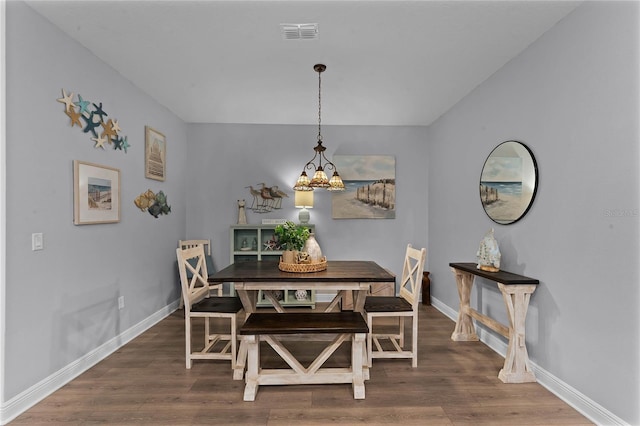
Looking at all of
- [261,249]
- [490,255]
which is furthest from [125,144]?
[490,255]

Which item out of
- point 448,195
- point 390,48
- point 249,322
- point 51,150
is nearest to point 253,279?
point 249,322

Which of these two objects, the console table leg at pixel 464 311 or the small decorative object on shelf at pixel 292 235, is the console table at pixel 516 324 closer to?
the console table leg at pixel 464 311

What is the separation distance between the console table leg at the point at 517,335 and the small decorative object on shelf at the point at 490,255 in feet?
1.07

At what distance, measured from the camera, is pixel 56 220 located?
2453 millimetres

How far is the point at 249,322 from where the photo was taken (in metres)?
2.47

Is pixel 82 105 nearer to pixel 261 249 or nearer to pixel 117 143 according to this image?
pixel 117 143

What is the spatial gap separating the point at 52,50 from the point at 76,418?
2416 mm

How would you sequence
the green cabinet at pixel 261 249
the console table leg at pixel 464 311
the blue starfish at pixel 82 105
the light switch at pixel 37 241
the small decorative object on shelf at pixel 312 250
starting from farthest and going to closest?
the green cabinet at pixel 261 249 → the console table leg at pixel 464 311 → the small decorative object on shelf at pixel 312 250 → the blue starfish at pixel 82 105 → the light switch at pixel 37 241

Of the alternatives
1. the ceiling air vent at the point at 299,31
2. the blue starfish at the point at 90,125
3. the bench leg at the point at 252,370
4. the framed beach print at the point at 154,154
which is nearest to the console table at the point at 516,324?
the bench leg at the point at 252,370

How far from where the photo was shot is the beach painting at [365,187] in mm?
4945

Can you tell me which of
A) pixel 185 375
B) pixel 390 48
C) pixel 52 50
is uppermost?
pixel 390 48

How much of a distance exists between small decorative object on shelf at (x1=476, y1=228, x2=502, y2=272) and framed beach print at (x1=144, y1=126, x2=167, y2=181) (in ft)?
11.2

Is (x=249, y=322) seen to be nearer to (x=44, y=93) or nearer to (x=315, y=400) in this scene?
(x=315, y=400)

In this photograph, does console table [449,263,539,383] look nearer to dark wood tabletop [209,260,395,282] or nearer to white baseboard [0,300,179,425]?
dark wood tabletop [209,260,395,282]
